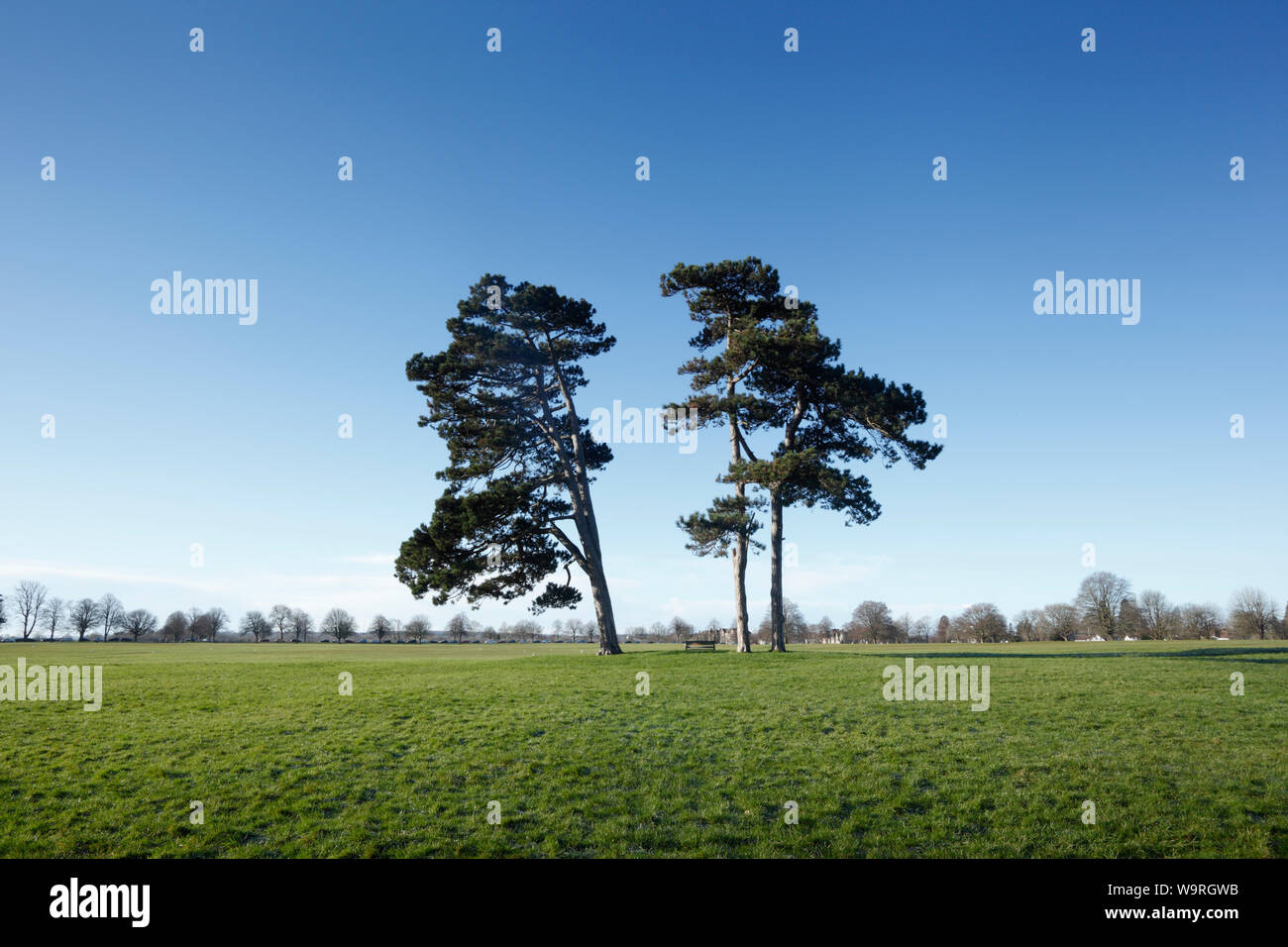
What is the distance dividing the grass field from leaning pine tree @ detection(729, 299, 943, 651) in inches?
555

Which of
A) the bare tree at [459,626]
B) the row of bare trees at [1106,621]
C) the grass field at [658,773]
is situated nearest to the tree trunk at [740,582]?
the grass field at [658,773]

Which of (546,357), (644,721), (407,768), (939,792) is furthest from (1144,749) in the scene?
(546,357)

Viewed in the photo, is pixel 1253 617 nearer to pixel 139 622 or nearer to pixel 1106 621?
pixel 1106 621

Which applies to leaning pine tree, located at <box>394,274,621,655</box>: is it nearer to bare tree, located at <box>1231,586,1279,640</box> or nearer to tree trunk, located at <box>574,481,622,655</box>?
tree trunk, located at <box>574,481,622,655</box>

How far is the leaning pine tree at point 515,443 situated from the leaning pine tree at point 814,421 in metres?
10.1

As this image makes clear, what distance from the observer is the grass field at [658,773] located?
9.72 m

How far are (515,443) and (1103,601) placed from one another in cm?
10140

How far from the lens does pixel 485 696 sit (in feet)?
70.1

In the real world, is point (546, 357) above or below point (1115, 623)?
above

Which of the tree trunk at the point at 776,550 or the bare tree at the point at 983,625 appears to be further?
the bare tree at the point at 983,625

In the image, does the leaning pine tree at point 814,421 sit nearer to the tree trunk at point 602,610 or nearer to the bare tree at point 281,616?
the tree trunk at point 602,610

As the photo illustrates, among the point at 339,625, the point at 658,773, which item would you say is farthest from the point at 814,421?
the point at 339,625
